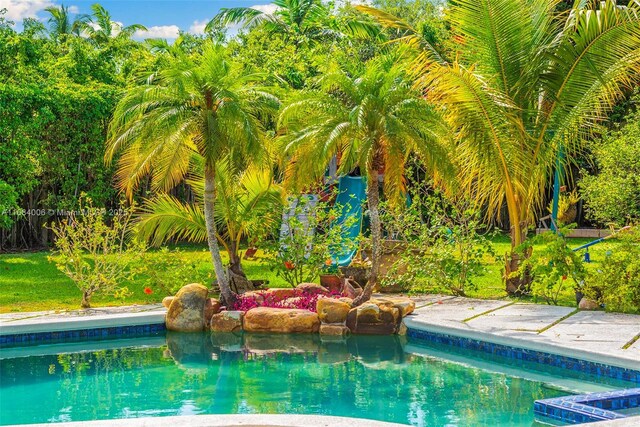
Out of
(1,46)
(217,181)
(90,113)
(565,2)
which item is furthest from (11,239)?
(565,2)

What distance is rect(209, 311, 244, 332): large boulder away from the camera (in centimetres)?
1023

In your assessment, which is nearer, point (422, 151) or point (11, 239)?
point (422, 151)

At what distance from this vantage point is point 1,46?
61.0ft

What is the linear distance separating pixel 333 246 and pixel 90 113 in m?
8.23

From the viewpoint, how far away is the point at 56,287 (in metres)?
12.6

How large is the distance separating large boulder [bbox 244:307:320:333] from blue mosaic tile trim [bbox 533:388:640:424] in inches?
151

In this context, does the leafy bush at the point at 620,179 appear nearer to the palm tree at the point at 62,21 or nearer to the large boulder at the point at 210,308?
the large boulder at the point at 210,308

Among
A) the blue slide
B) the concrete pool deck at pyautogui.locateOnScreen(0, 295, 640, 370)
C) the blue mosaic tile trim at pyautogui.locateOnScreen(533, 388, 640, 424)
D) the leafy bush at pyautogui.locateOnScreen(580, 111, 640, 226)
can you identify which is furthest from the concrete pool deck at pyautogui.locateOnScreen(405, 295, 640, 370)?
the leafy bush at pyautogui.locateOnScreen(580, 111, 640, 226)

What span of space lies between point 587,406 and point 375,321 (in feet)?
13.0

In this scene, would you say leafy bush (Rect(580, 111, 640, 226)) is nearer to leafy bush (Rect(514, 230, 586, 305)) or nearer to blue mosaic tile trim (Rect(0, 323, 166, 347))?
leafy bush (Rect(514, 230, 586, 305))

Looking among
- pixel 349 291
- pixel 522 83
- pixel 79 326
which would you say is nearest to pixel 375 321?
pixel 349 291

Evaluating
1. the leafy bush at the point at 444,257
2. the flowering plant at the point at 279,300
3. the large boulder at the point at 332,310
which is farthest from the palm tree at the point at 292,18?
the large boulder at the point at 332,310

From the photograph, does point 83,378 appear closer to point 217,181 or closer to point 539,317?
point 217,181

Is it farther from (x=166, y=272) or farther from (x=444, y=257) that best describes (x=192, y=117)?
(x=444, y=257)
